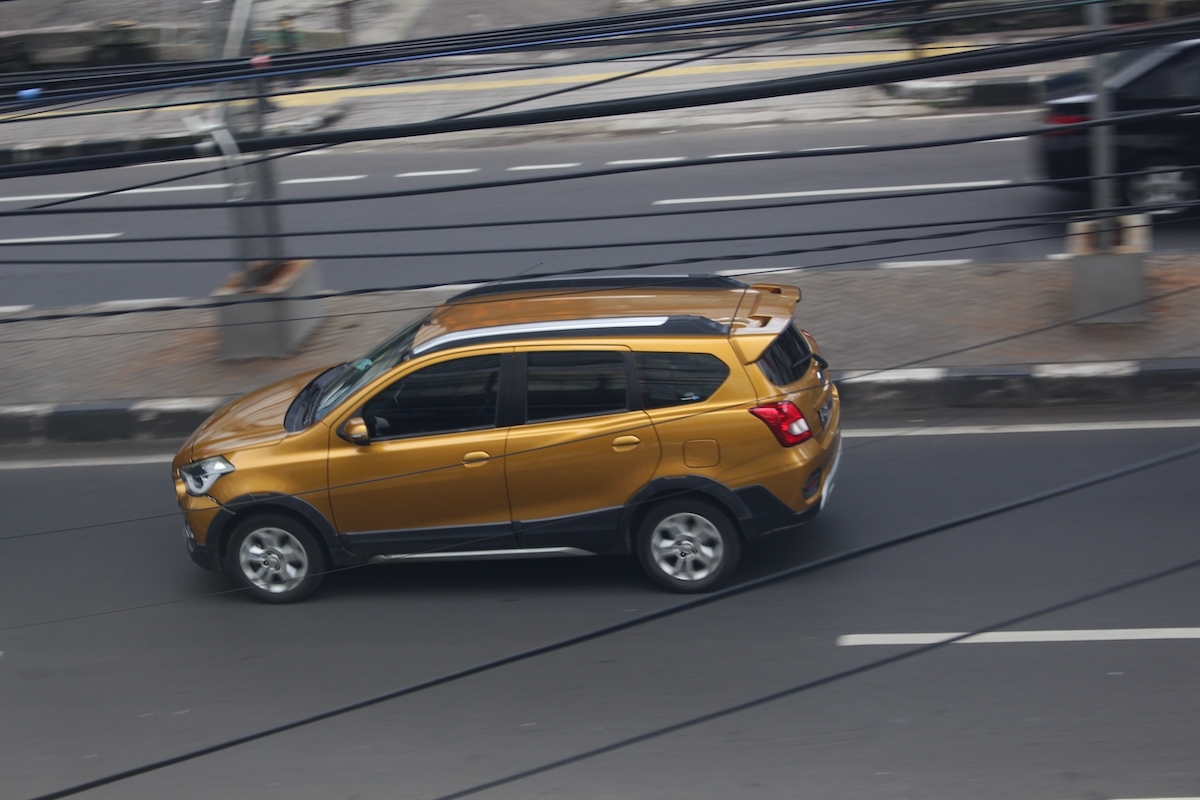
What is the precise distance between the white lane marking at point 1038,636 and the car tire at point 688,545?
0.71 m

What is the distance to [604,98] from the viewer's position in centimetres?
1630

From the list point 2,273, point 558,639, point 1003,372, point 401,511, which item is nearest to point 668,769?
point 558,639

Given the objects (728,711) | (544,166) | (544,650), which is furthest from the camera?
(544,166)

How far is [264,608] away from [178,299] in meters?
5.90

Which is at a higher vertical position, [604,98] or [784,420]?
[604,98]

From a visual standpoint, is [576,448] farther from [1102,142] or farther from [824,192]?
[824,192]

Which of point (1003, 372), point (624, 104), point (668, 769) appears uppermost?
point (624, 104)

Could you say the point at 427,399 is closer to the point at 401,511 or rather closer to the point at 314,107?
the point at 401,511

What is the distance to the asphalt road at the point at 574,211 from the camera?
11352 mm

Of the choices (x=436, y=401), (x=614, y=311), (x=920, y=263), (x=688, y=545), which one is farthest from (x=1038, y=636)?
(x=920, y=263)

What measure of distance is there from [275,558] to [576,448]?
1.68 meters

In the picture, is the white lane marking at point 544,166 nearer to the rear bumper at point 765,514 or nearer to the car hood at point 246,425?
the car hood at point 246,425

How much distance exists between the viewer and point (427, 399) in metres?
5.99

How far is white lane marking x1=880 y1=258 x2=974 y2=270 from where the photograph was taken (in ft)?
34.5
